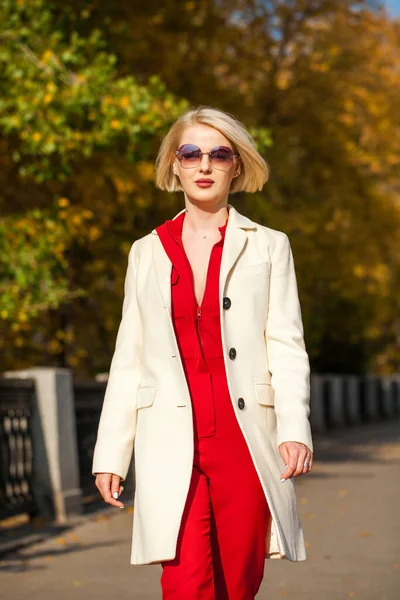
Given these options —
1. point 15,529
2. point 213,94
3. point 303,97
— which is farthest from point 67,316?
point 15,529

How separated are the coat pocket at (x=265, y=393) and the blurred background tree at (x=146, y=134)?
9.72m

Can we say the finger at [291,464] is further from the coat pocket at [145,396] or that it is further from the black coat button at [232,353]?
the coat pocket at [145,396]

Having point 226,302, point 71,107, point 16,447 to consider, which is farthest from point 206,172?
point 71,107

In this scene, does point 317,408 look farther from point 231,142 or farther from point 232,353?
point 232,353

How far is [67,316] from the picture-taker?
70.1 feet

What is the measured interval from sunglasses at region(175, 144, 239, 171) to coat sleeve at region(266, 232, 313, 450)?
0.33m

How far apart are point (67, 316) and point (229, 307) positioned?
56.2 ft

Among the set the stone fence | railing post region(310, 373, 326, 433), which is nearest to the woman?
the stone fence

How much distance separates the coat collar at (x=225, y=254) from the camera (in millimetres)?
4419

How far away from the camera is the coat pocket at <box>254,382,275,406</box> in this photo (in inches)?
173

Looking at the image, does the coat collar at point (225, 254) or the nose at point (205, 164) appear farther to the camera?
the nose at point (205, 164)

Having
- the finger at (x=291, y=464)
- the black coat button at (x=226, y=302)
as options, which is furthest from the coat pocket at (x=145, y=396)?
the finger at (x=291, y=464)

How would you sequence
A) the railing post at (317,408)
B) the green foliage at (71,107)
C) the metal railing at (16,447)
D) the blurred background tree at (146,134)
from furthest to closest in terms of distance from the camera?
the railing post at (317,408), the blurred background tree at (146,134), the green foliage at (71,107), the metal railing at (16,447)

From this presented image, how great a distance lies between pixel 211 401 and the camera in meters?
4.36
